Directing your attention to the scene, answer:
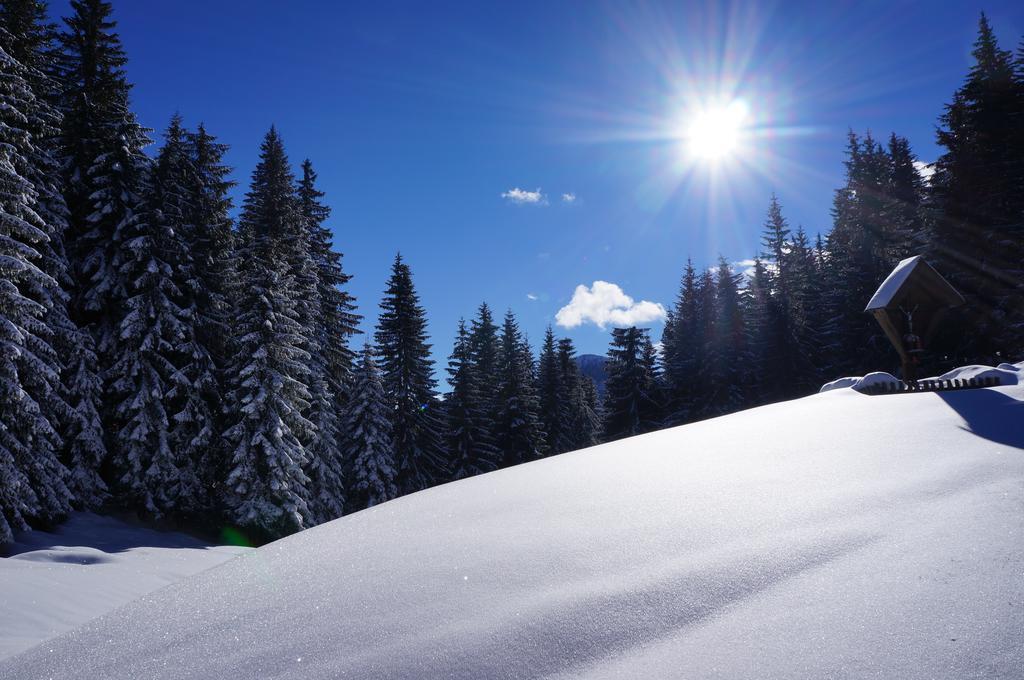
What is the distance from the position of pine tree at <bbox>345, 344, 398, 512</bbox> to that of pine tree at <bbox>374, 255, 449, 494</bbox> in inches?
52.9

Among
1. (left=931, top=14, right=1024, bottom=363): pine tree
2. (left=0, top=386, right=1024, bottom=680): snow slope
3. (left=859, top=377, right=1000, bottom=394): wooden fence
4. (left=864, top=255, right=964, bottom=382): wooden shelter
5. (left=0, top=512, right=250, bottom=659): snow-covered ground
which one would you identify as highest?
(left=931, top=14, right=1024, bottom=363): pine tree

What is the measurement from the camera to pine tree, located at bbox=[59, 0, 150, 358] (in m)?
17.8

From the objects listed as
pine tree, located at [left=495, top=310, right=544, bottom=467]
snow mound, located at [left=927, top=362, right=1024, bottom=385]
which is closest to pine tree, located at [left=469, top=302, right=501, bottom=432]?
pine tree, located at [left=495, top=310, right=544, bottom=467]

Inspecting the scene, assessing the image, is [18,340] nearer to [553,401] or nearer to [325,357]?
[325,357]

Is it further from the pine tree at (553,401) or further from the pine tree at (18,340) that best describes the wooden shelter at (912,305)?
the pine tree at (553,401)

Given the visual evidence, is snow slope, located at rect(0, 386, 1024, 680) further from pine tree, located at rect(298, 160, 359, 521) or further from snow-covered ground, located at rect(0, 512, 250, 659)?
pine tree, located at rect(298, 160, 359, 521)

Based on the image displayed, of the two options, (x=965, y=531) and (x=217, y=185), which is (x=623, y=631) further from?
(x=217, y=185)

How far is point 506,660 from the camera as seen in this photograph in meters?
2.20

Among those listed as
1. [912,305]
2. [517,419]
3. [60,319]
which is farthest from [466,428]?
[912,305]

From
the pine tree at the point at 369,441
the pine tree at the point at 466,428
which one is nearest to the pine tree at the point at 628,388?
the pine tree at the point at 466,428

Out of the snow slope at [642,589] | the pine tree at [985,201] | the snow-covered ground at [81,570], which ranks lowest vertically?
the snow-covered ground at [81,570]

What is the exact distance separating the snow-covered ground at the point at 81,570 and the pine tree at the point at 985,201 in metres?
28.7

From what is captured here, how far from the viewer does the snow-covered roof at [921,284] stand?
1130 cm

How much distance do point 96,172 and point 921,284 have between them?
26536 mm
